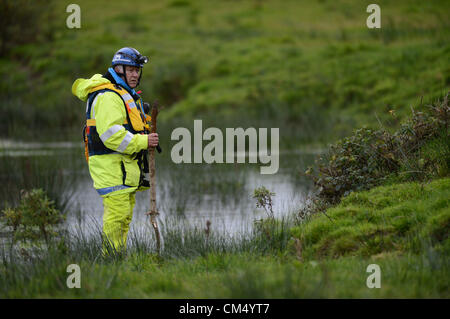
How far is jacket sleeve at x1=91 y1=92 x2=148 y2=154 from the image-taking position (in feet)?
21.0

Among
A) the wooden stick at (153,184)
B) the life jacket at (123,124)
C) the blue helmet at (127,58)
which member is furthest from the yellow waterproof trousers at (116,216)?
the blue helmet at (127,58)

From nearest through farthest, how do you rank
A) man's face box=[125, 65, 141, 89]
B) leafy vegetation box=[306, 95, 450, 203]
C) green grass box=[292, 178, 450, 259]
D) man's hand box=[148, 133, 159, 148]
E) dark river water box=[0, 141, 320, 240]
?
green grass box=[292, 178, 450, 259] → man's hand box=[148, 133, 159, 148] → man's face box=[125, 65, 141, 89] → leafy vegetation box=[306, 95, 450, 203] → dark river water box=[0, 141, 320, 240]

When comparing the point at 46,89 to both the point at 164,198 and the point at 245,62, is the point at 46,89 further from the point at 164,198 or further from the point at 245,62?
the point at 164,198

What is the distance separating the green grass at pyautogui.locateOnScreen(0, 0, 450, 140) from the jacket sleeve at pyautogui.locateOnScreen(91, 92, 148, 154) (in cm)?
793

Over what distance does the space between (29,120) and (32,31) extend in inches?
589

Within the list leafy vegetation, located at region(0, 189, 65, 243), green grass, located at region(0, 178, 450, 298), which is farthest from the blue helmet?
leafy vegetation, located at region(0, 189, 65, 243)

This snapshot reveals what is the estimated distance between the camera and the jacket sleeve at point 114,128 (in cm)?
639

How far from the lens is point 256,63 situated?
26734 millimetres

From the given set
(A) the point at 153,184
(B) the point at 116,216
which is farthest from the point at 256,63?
(A) the point at 153,184

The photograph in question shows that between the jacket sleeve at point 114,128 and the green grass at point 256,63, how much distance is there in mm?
7933

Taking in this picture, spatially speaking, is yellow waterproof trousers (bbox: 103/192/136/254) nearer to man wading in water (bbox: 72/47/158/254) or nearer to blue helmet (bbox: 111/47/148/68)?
man wading in water (bbox: 72/47/158/254)

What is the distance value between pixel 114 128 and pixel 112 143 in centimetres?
15

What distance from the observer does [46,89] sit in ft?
94.8
